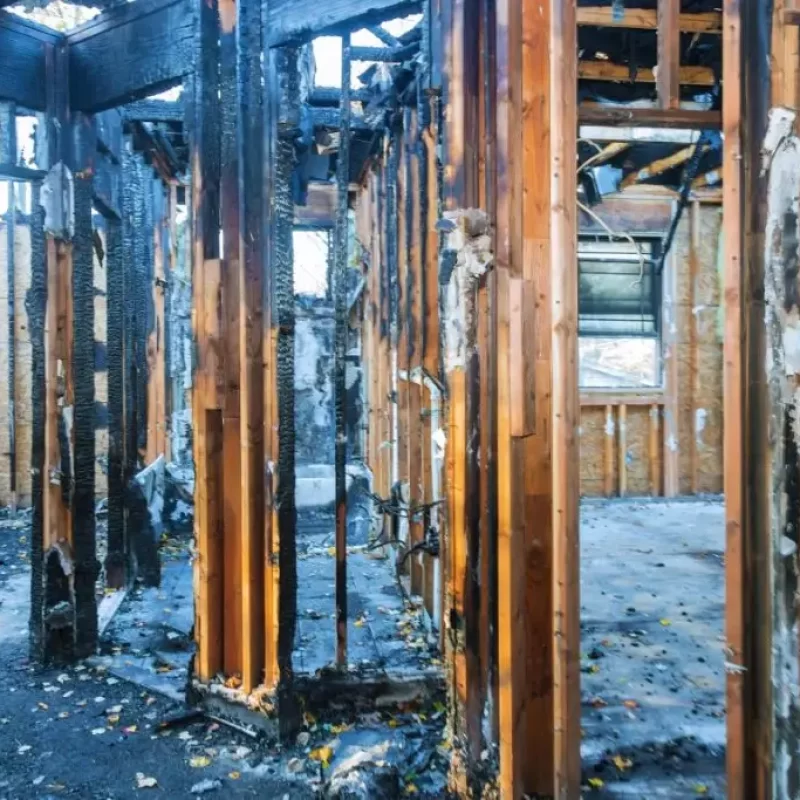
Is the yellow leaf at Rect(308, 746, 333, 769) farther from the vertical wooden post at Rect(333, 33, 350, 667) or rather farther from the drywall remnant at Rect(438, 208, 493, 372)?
the drywall remnant at Rect(438, 208, 493, 372)

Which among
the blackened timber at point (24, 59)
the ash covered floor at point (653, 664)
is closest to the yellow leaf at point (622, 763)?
the ash covered floor at point (653, 664)

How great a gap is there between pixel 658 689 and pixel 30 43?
5020mm

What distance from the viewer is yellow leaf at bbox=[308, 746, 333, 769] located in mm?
3342

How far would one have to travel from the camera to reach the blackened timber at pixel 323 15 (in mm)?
3486

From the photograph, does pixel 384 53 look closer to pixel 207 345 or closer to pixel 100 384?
pixel 207 345

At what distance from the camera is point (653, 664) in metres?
4.29

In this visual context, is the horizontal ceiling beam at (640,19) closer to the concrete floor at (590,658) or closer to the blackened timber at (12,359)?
the concrete floor at (590,658)

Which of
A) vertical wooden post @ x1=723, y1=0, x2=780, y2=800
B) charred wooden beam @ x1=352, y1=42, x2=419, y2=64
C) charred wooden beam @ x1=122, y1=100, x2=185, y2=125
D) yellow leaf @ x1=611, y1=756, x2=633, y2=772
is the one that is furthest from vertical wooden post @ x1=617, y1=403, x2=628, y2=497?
vertical wooden post @ x1=723, y1=0, x2=780, y2=800

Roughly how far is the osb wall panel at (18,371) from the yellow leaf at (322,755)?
7599mm

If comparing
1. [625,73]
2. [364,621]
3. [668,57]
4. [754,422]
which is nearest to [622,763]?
[754,422]

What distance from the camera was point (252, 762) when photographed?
11.0 ft

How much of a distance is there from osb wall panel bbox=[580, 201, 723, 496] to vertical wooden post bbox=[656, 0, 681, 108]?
23.0 ft

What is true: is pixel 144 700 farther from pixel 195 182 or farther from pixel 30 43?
pixel 30 43

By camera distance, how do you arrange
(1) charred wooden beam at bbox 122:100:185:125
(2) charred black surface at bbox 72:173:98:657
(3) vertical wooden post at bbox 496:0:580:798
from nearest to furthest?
(3) vertical wooden post at bbox 496:0:580:798, (2) charred black surface at bbox 72:173:98:657, (1) charred wooden beam at bbox 122:100:185:125
